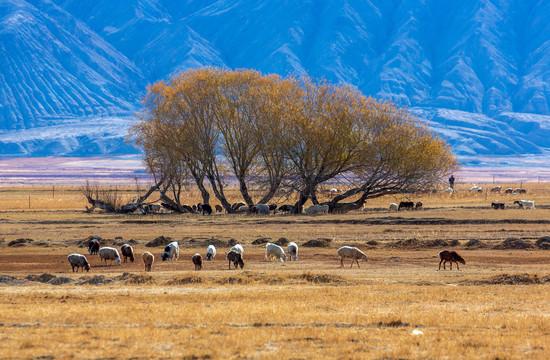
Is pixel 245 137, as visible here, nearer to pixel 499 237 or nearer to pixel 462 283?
pixel 499 237

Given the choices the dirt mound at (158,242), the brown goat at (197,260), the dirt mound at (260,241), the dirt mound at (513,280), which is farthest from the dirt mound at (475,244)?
the dirt mound at (158,242)

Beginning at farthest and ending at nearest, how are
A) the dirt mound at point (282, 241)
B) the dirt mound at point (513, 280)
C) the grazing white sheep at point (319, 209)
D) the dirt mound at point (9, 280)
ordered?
the grazing white sheep at point (319, 209) < the dirt mound at point (282, 241) < the dirt mound at point (9, 280) < the dirt mound at point (513, 280)

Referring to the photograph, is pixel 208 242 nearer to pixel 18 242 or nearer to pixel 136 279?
pixel 18 242

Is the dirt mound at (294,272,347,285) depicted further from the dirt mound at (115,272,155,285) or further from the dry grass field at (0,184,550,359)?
the dirt mound at (115,272,155,285)

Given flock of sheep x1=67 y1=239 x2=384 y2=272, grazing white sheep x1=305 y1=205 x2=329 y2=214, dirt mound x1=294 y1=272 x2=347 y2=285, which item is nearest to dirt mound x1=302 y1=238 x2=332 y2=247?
flock of sheep x1=67 y1=239 x2=384 y2=272

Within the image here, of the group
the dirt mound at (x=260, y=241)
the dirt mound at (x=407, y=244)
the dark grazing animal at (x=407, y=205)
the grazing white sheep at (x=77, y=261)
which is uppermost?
the dark grazing animal at (x=407, y=205)

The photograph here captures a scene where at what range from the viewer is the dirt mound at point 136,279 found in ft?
76.6

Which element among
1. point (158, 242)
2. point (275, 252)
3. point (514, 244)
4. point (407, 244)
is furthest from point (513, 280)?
point (158, 242)

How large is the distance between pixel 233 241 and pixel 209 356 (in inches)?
972

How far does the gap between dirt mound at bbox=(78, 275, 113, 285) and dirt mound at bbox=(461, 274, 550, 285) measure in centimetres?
1110

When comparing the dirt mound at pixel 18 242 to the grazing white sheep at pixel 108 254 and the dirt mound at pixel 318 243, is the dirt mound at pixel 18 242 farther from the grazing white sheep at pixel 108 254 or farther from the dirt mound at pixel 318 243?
the dirt mound at pixel 318 243

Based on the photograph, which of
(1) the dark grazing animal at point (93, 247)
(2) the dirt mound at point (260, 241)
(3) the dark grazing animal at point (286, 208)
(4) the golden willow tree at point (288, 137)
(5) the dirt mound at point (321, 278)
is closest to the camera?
(5) the dirt mound at point (321, 278)

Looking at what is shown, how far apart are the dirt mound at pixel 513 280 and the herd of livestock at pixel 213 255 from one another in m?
3.39

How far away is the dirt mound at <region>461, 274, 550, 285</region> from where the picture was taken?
2289cm
